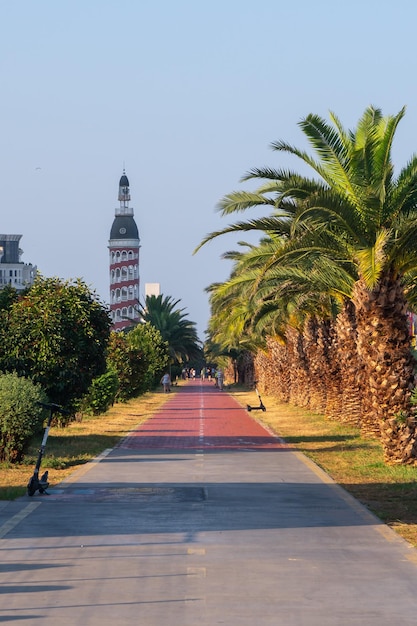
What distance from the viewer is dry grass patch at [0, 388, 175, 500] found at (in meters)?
20.2

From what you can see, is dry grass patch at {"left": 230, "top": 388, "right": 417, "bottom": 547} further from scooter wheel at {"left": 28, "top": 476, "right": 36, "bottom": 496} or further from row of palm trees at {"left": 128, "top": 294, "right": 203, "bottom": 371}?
row of palm trees at {"left": 128, "top": 294, "right": 203, "bottom": 371}

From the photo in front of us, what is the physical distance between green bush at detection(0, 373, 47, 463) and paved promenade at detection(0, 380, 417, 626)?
84.9 inches

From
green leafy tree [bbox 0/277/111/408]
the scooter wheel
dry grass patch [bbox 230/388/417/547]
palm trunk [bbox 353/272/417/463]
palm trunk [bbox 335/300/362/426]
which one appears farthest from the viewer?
palm trunk [bbox 335/300/362/426]

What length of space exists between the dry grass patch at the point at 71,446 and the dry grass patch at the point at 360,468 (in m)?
4.76

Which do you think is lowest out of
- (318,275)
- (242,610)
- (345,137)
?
(242,610)

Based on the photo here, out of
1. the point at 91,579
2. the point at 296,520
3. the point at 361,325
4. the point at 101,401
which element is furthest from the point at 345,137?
the point at 101,401

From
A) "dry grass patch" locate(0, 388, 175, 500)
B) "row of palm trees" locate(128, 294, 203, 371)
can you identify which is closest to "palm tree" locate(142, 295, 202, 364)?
"row of palm trees" locate(128, 294, 203, 371)

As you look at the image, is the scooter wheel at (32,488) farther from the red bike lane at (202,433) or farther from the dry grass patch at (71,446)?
the red bike lane at (202,433)

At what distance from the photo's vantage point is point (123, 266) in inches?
7530

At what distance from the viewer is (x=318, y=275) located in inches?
1224

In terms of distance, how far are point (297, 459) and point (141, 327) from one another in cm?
6674

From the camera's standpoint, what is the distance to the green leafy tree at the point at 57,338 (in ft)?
96.1

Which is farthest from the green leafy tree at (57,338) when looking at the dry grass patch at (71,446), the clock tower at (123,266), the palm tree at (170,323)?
the clock tower at (123,266)

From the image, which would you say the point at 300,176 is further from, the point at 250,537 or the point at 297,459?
the point at 250,537
